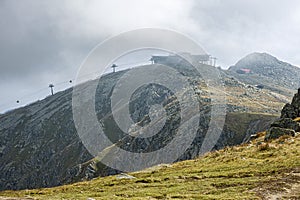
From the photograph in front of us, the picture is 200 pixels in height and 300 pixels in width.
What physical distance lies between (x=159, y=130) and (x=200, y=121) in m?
34.5

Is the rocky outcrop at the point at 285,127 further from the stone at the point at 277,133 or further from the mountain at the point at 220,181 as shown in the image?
the mountain at the point at 220,181

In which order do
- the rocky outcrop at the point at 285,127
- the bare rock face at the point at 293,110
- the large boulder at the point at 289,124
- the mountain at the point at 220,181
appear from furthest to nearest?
the bare rock face at the point at 293,110, the large boulder at the point at 289,124, the rocky outcrop at the point at 285,127, the mountain at the point at 220,181

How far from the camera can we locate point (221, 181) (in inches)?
1097

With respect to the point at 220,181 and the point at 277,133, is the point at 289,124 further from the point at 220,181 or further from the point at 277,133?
the point at 220,181

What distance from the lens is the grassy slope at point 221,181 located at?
78.6ft

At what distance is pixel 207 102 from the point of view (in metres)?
177

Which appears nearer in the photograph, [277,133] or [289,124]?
[277,133]

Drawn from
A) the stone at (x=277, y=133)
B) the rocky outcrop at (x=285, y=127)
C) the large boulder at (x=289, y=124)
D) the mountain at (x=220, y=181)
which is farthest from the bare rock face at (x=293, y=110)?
the mountain at (x=220, y=181)

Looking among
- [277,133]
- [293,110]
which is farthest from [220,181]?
[293,110]

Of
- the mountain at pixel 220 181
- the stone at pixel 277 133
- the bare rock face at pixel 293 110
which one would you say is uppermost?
the bare rock face at pixel 293 110

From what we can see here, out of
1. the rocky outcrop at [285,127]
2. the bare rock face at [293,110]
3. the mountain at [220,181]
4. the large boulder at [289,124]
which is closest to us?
the mountain at [220,181]

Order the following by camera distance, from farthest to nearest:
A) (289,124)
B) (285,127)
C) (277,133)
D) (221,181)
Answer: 1. (289,124)
2. (285,127)
3. (277,133)
4. (221,181)

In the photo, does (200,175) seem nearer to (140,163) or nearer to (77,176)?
(140,163)

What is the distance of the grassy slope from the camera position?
2397 cm
